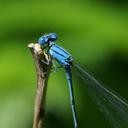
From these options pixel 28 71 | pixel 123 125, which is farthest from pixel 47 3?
pixel 123 125

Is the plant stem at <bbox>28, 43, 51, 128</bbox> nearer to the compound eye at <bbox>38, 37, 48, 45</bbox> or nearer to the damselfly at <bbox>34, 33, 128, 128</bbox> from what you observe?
the compound eye at <bbox>38, 37, 48, 45</bbox>

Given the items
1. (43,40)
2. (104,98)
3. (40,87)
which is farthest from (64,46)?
(40,87)

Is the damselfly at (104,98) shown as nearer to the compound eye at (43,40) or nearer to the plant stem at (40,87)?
the compound eye at (43,40)

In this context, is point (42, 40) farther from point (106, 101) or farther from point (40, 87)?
point (106, 101)

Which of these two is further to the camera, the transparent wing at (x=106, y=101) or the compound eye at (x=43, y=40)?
the transparent wing at (x=106, y=101)

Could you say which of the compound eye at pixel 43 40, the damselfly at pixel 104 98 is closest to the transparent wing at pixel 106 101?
the damselfly at pixel 104 98
